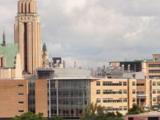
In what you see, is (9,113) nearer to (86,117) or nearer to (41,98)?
(41,98)

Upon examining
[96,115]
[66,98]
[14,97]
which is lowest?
[96,115]

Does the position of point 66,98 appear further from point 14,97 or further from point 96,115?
point 96,115

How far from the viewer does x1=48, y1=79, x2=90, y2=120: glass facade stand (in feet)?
625

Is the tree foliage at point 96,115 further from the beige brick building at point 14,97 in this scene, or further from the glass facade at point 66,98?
the beige brick building at point 14,97

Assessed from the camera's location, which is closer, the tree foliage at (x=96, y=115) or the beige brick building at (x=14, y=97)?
the tree foliage at (x=96, y=115)

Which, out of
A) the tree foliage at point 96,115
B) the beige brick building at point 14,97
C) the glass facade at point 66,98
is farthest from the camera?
the beige brick building at point 14,97

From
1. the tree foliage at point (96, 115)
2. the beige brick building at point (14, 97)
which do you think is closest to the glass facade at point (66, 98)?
the beige brick building at point (14, 97)

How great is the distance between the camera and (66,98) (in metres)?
191

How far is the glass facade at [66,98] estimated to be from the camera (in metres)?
191

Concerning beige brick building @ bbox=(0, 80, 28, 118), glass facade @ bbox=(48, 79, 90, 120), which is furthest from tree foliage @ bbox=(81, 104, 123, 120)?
beige brick building @ bbox=(0, 80, 28, 118)

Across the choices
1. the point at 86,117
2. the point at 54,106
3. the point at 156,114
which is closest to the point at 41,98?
the point at 54,106

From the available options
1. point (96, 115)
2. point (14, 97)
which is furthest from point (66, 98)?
point (96, 115)

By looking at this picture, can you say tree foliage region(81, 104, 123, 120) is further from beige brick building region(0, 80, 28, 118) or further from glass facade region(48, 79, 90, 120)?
beige brick building region(0, 80, 28, 118)

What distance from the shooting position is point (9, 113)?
192 metres
